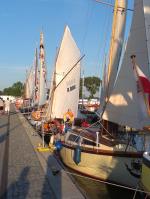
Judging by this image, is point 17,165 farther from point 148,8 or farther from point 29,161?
point 148,8

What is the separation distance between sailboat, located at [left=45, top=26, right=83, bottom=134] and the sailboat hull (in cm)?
650

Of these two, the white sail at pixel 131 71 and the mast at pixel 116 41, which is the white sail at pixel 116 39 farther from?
the white sail at pixel 131 71

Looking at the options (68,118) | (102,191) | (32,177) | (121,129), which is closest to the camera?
(32,177)

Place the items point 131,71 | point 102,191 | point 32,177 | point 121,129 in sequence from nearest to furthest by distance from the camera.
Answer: point 32,177, point 131,71, point 102,191, point 121,129

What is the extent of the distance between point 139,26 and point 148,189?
5219 millimetres

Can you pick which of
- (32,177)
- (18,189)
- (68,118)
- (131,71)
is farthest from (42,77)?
(18,189)

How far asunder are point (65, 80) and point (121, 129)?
770 centimetres

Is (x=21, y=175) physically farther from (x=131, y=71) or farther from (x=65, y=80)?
(x=65, y=80)

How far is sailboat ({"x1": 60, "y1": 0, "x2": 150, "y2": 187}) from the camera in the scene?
11.4 meters

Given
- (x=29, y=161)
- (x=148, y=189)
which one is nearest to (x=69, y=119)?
(x=29, y=161)

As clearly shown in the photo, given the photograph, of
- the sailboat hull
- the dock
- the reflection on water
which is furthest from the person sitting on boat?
the reflection on water

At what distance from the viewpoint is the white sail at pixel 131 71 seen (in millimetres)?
11141

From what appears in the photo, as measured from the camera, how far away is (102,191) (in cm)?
1303

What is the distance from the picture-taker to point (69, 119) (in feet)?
69.0
